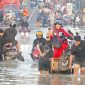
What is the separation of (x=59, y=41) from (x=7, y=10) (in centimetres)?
3049

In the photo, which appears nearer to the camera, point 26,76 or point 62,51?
point 26,76

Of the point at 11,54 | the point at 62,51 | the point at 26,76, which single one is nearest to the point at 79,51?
the point at 62,51

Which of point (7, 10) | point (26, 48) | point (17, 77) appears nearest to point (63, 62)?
point (17, 77)

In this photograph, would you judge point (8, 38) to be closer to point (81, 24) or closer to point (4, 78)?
point (4, 78)

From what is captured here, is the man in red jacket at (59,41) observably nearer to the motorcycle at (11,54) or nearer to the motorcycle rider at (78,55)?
the motorcycle rider at (78,55)

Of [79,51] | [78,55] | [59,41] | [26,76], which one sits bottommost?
[26,76]

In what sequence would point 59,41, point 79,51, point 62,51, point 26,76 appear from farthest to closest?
point 59,41 < point 62,51 < point 79,51 < point 26,76

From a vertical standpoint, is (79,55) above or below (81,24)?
above

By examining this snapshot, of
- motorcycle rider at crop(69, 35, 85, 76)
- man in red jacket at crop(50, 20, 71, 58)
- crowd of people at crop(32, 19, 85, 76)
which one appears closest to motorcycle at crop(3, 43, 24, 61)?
crowd of people at crop(32, 19, 85, 76)

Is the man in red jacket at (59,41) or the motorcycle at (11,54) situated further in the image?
the motorcycle at (11,54)

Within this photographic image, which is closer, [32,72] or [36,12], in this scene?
[32,72]

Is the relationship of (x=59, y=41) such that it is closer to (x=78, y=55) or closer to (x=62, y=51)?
(x=62, y=51)

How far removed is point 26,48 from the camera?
2694 cm

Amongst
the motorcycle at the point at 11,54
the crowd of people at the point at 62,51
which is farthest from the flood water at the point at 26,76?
the motorcycle at the point at 11,54
